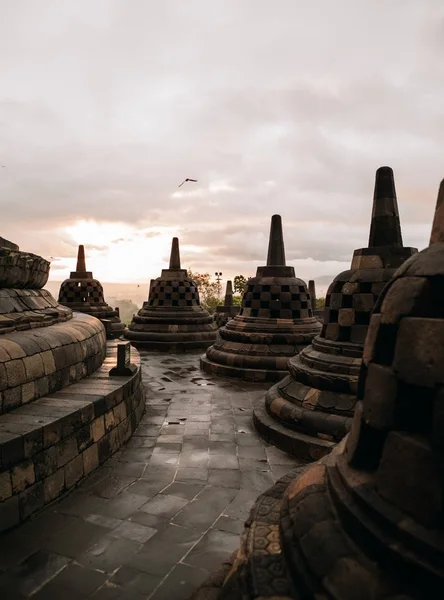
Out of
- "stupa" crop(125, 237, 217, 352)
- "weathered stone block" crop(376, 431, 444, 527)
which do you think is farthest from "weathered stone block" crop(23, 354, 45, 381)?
"stupa" crop(125, 237, 217, 352)

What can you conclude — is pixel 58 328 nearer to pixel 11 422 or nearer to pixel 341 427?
pixel 11 422

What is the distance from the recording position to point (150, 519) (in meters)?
3.86

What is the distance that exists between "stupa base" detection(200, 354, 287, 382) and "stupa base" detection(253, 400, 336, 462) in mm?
3242

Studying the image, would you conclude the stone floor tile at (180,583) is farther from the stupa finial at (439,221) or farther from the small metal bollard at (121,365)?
the small metal bollard at (121,365)

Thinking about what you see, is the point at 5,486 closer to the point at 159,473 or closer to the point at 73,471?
the point at 73,471

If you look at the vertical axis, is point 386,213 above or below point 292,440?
above

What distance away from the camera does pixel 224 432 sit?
623 cm

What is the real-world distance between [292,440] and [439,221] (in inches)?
165

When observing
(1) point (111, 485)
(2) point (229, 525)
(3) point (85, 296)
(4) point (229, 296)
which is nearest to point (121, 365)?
(1) point (111, 485)

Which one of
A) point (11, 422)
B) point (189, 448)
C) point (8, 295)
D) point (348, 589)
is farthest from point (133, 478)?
point (348, 589)

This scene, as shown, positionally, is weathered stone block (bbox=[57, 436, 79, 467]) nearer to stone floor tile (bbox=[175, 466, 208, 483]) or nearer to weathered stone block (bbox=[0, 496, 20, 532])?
weathered stone block (bbox=[0, 496, 20, 532])

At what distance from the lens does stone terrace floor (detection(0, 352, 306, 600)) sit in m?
3.02

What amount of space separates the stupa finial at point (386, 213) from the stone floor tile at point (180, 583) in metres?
5.05

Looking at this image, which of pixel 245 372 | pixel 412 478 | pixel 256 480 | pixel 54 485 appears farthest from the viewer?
pixel 245 372
